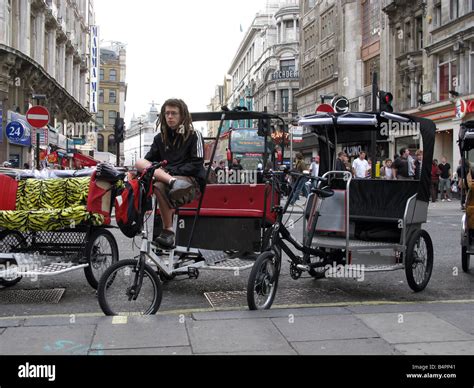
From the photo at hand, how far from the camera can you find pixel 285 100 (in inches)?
3339

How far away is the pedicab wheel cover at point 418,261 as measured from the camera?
6.55 m

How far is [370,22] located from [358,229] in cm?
4456

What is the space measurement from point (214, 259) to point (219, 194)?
110 centimetres

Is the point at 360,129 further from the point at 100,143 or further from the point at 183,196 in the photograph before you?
the point at 100,143

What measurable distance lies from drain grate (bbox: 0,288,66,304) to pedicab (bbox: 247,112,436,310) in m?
2.37

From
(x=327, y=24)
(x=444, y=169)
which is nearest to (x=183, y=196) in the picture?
(x=444, y=169)

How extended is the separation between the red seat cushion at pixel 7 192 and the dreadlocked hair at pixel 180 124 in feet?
6.83

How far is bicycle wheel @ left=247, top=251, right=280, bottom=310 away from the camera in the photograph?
5551 mm

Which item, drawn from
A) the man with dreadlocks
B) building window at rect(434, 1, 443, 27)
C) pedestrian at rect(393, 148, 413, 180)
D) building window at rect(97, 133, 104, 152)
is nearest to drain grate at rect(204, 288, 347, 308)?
the man with dreadlocks

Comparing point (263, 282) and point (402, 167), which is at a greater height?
point (402, 167)

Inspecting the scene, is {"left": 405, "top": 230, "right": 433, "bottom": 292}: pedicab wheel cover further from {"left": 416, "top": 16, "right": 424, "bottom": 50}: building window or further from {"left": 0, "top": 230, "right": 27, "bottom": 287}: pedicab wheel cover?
{"left": 416, "top": 16, "right": 424, "bottom": 50}: building window
